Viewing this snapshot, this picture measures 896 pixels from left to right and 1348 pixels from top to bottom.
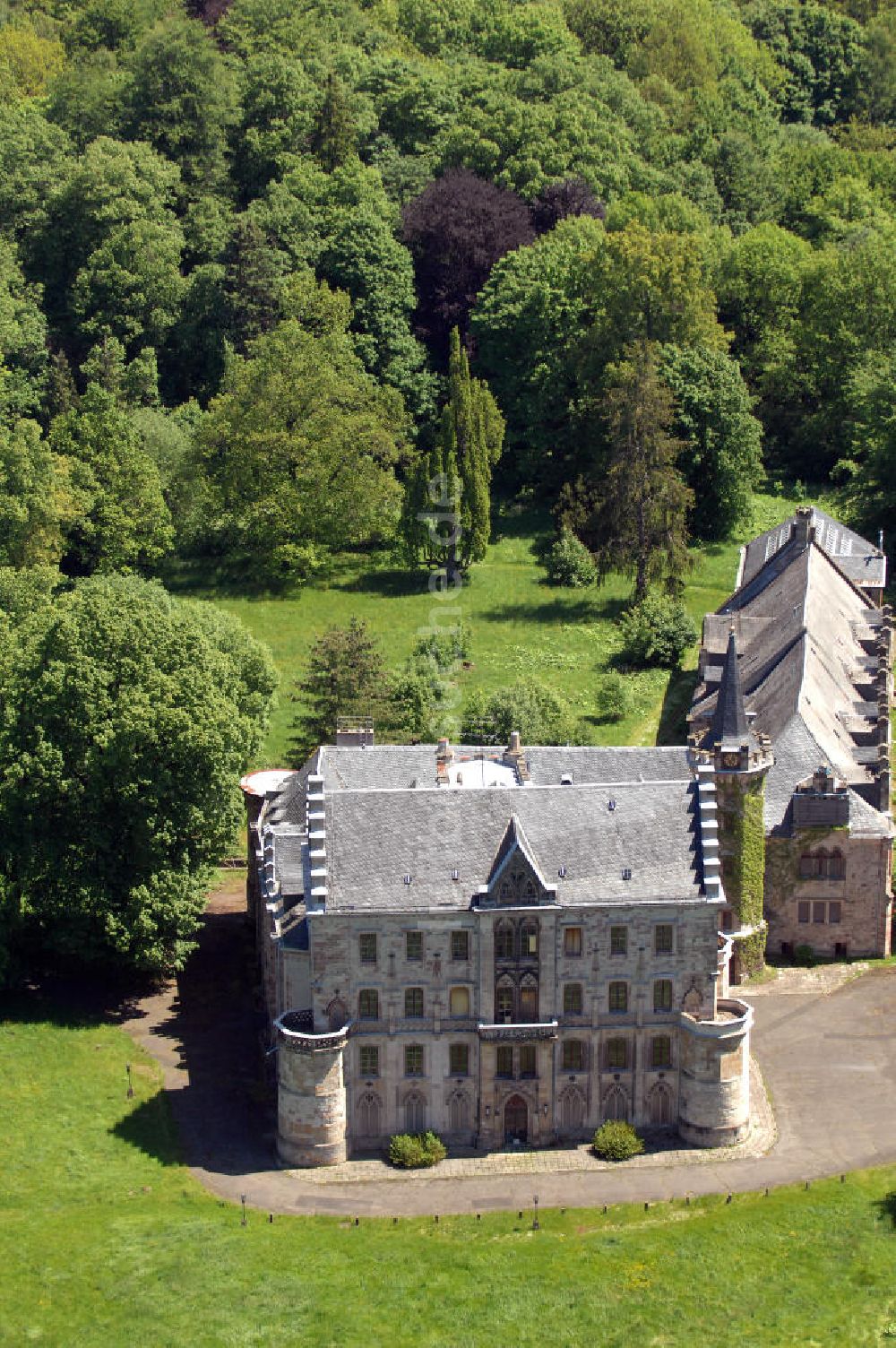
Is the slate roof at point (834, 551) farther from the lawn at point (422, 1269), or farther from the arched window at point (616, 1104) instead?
the lawn at point (422, 1269)

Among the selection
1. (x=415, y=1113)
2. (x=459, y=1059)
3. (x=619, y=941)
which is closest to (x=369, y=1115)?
(x=415, y=1113)

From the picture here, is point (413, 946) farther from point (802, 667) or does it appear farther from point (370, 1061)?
point (802, 667)

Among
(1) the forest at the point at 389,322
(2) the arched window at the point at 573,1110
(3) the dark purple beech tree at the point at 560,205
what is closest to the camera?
(2) the arched window at the point at 573,1110

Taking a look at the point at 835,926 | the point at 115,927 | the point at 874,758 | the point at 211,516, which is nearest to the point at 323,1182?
the point at 115,927

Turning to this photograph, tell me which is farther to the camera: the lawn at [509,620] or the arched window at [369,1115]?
the lawn at [509,620]

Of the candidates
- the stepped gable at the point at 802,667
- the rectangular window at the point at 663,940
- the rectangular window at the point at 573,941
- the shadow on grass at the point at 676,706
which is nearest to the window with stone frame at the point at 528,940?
the rectangular window at the point at 573,941

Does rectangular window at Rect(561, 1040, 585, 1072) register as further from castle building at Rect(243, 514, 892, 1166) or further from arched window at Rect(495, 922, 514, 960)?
arched window at Rect(495, 922, 514, 960)

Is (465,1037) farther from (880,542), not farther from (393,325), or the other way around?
(393,325)
